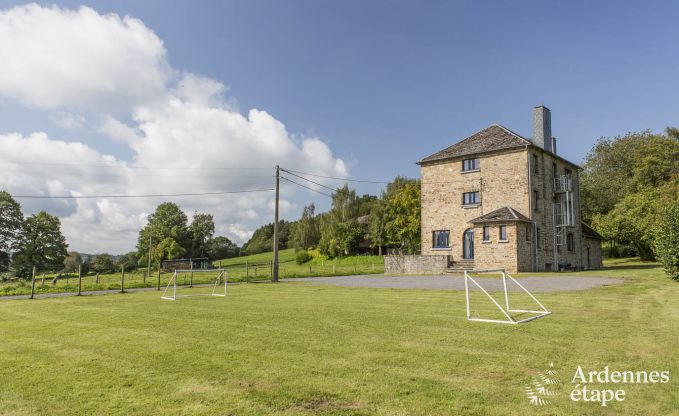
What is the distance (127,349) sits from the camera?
24.9 feet

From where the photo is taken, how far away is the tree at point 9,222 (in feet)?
170

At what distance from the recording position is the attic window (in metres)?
35.7

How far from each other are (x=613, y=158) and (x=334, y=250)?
3818cm

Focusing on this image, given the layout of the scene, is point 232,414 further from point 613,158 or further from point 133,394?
point 613,158

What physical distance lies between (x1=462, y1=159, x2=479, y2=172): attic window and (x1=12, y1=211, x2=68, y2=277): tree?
159 ft

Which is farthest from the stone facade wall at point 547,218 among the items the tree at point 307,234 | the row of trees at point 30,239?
the row of trees at point 30,239

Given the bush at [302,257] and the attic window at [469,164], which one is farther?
the bush at [302,257]

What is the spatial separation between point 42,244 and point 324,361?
197ft

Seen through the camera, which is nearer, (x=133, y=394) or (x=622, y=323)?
(x=133, y=394)

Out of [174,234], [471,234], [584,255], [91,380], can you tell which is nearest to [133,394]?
[91,380]

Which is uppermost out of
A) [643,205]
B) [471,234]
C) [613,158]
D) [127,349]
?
[613,158]

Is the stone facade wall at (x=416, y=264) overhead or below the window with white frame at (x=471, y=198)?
below

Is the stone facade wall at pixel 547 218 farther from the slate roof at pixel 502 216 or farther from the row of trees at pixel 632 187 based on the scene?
the row of trees at pixel 632 187

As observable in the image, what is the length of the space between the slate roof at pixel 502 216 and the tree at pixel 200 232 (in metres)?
55.6
